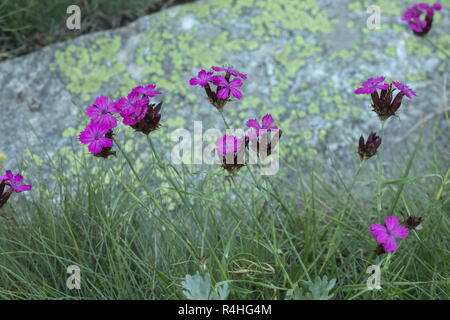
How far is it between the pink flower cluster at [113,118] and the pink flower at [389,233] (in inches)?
21.3

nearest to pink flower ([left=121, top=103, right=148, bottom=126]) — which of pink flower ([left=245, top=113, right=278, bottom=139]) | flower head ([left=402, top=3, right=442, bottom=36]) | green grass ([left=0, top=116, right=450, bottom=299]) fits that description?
green grass ([left=0, top=116, right=450, bottom=299])

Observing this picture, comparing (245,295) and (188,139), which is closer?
(245,295)

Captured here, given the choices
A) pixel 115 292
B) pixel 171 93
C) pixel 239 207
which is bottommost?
pixel 115 292

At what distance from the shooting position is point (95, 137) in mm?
1342

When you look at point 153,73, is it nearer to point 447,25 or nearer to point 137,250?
point 137,250

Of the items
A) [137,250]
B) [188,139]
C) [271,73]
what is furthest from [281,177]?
[137,250]

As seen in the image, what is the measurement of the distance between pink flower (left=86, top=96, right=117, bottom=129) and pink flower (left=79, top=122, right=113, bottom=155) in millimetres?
12

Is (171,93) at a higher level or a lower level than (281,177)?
higher

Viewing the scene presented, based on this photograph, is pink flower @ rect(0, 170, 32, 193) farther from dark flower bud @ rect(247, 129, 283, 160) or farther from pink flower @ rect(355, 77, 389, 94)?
pink flower @ rect(355, 77, 389, 94)

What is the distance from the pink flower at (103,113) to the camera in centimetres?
134

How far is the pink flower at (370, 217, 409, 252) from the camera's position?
1.30 meters

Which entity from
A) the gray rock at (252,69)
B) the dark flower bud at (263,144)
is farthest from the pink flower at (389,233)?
the gray rock at (252,69)

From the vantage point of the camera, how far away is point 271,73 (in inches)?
105

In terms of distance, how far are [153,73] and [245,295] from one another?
1.41 m
